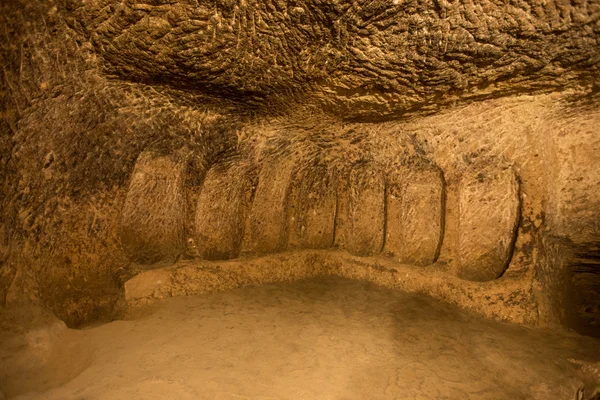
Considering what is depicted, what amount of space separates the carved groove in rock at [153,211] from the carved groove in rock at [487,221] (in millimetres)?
937

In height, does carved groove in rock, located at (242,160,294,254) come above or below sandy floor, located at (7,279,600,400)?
above

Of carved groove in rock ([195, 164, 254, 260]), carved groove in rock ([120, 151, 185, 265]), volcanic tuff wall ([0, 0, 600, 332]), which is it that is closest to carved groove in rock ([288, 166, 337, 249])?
volcanic tuff wall ([0, 0, 600, 332])

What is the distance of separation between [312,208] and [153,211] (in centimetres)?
60

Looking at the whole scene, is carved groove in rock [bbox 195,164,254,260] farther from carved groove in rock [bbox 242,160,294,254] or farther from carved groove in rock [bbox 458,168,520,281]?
carved groove in rock [bbox 458,168,520,281]

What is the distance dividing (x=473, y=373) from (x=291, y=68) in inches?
38.5

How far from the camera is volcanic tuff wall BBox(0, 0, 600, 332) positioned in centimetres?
121

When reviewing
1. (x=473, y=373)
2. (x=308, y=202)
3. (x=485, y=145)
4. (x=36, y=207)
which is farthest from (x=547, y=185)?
(x=36, y=207)

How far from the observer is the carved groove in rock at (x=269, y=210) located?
1.71 meters

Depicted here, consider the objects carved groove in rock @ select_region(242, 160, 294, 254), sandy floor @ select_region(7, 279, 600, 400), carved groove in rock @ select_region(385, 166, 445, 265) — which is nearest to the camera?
sandy floor @ select_region(7, 279, 600, 400)

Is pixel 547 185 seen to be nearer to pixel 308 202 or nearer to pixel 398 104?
pixel 398 104

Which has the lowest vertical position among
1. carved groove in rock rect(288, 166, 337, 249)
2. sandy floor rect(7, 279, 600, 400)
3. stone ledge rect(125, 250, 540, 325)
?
sandy floor rect(7, 279, 600, 400)

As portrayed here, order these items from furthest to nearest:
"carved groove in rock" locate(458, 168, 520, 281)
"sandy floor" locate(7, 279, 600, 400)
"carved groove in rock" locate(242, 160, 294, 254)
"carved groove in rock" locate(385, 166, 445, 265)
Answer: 1. "carved groove in rock" locate(242, 160, 294, 254)
2. "carved groove in rock" locate(385, 166, 445, 265)
3. "carved groove in rock" locate(458, 168, 520, 281)
4. "sandy floor" locate(7, 279, 600, 400)

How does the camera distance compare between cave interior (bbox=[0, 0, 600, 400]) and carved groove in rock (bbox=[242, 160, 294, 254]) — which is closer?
cave interior (bbox=[0, 0, 600, 400])

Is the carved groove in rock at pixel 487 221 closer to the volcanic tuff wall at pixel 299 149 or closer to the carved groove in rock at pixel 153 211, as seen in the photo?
the volcanic tuff wall at pixel 299 149
